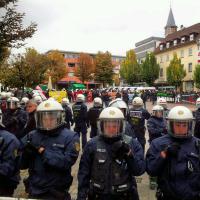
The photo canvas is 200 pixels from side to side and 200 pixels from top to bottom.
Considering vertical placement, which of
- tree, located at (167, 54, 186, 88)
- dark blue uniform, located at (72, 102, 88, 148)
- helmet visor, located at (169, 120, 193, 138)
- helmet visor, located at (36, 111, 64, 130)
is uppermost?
tree, located at (167, 54, 186, 88)

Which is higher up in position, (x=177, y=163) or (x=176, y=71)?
(x=176, y=71)

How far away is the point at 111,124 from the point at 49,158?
766mm

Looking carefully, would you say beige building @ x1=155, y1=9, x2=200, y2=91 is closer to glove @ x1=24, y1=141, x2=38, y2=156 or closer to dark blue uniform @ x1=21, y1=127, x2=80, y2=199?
dark blue uniform @ x1=21, y1=127, x2=80, y2=199

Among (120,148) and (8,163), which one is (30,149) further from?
(120,148)

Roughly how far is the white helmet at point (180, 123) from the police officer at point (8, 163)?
69.7 inches

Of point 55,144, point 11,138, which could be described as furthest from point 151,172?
point 11,138

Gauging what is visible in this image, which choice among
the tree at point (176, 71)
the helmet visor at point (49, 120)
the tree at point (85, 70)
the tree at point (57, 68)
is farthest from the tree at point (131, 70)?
the helmet visor at point (49, 120)

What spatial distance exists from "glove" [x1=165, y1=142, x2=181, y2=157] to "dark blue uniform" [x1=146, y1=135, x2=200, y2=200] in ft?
0.05

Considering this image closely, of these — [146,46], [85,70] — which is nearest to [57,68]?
[85,70]

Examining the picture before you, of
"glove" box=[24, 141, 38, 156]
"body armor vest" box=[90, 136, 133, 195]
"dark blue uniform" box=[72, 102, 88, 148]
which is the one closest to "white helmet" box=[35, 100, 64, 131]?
"glove" box=[24, 141, 38, 156]

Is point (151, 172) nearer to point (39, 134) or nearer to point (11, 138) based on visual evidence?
point (39, 134)

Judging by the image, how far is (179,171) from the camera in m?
3.60

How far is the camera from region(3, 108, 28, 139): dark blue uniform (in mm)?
7250

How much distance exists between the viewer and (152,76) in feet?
213
